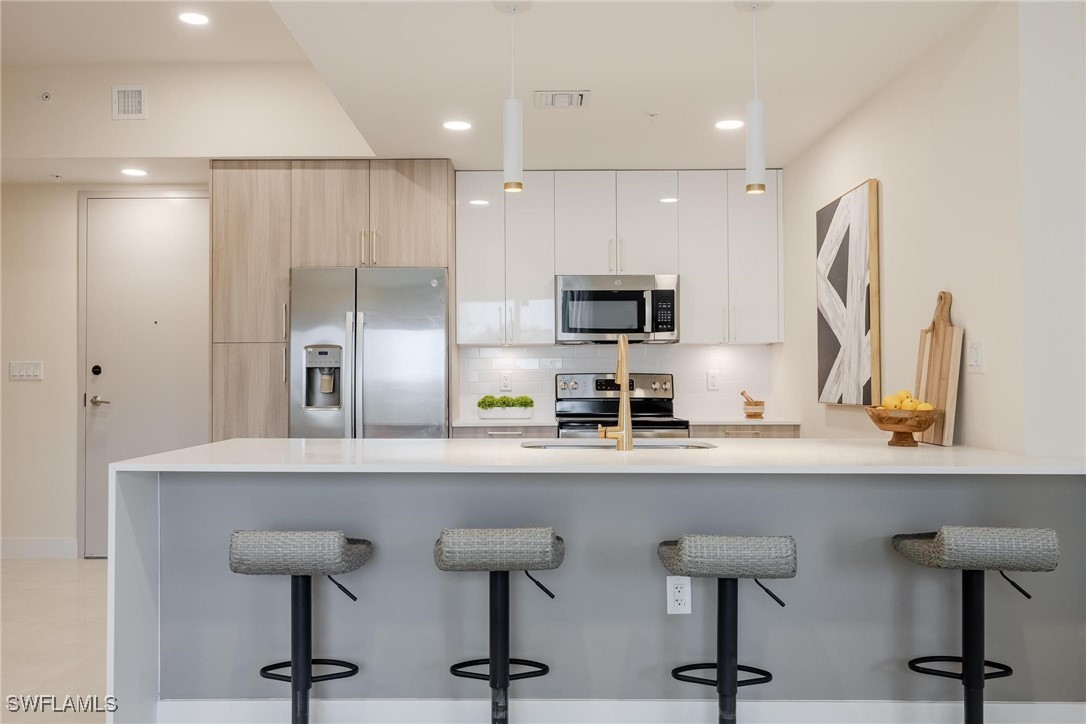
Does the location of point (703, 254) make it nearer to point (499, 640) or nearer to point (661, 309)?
point (661, 309)

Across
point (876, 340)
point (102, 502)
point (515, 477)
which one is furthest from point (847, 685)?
point (102, 502)

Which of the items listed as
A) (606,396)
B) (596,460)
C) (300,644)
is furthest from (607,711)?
(606,396)

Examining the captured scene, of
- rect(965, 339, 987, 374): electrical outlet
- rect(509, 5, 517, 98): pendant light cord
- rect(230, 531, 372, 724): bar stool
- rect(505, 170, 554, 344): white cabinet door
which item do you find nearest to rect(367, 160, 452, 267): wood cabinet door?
rect(505, 170, 554, 344): white cabinet door

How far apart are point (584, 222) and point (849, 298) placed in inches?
69.1

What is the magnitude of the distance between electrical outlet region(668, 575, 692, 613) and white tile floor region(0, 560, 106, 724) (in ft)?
5.71

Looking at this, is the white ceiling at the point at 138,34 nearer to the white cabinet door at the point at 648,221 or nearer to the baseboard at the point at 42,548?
the white cabinet door at the point at 648,221

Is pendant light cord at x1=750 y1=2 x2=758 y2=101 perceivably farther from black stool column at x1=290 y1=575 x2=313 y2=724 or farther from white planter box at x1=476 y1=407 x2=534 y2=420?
white planter box at x1=476 y1=407 x2=534 y2=420

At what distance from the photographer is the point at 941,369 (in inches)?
121

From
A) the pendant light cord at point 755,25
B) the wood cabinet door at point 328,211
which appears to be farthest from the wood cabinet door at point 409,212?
the pendant light cord at point 755,25

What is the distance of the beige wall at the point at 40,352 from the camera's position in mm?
5426

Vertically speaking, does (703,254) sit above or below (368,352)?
above

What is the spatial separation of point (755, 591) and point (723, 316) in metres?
2.60

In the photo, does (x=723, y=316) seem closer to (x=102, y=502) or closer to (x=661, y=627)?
(x=661, y=627)

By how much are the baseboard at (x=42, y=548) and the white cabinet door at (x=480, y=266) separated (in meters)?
2.89
